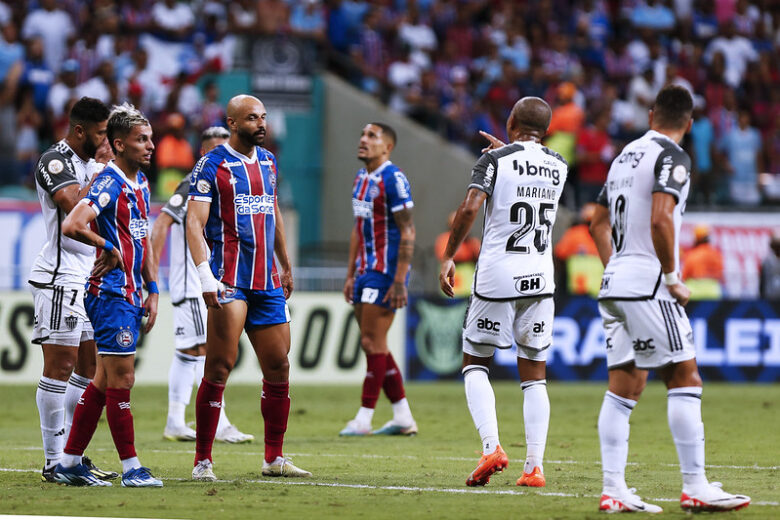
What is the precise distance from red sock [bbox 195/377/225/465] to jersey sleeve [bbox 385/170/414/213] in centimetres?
407

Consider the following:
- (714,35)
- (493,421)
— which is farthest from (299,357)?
(714,35)

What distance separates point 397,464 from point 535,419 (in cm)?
174

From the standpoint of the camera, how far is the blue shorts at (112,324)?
8.14m

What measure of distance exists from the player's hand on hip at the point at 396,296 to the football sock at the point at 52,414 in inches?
162

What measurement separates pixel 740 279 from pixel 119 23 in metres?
11.9

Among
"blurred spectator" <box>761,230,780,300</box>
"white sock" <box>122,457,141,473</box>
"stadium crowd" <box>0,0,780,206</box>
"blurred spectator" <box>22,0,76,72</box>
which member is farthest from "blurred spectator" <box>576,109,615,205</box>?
"white sock" <box>122,457,141,473</box>

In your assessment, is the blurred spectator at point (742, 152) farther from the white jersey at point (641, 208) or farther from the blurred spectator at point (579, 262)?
the white jersey at point (641, 208)

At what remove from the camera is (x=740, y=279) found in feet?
67.7

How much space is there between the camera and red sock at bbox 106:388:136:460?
8188 millimetres

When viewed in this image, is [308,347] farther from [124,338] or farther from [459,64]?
[124,338]

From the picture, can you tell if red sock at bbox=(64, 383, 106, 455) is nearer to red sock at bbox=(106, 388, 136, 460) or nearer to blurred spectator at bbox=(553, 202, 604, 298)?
red sock at bbox=(106, 388, 136, 460)

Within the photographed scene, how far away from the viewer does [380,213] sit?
1233 cm

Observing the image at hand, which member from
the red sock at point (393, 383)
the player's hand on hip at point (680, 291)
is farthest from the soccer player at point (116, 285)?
the red sock at point (393, 383)

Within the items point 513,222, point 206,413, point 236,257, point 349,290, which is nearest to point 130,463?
point 206,413
